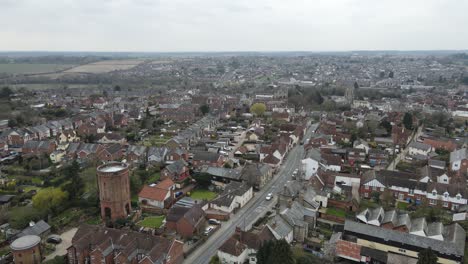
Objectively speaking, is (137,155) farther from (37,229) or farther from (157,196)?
(37,229)

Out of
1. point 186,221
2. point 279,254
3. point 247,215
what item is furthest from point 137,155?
point 279,254

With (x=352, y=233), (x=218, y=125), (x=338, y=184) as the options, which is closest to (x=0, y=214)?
(x=352, y=233)

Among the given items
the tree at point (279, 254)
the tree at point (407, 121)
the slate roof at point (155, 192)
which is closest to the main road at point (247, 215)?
the tree at point (279, 254)

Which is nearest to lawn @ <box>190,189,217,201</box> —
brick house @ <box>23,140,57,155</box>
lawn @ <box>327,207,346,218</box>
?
lawn @ <box>327,207,346,218</box>

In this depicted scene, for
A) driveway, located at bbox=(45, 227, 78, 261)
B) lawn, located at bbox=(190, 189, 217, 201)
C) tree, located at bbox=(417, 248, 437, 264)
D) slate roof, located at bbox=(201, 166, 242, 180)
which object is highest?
tree, located at bbox=(417, 248, 437, 264)

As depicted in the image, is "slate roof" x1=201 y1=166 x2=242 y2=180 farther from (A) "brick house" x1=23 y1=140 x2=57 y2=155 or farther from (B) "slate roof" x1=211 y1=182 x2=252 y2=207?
(A) "brick house" x1=23 y1=140 x2=57 y2=155

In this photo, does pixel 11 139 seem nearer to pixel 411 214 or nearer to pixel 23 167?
pixel 23 167

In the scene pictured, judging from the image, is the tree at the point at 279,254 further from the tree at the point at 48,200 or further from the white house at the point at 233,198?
the tree at the point at 48,200
